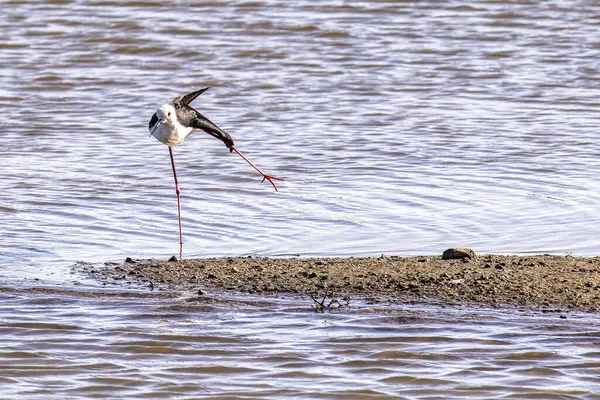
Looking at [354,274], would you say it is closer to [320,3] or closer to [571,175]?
[571,175]

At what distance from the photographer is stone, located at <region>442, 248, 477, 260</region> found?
7.60 meters

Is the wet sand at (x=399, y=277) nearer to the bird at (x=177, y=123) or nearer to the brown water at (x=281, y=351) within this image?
the brown water at (x=281, y=351)

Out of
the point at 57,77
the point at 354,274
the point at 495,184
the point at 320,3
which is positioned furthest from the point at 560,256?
the point at 320,3

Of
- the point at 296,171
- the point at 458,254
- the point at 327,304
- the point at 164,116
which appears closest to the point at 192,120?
the point at 164,116

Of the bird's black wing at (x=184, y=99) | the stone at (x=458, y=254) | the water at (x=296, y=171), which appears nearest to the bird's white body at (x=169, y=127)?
the bird's black wing at (x=184, y=99)

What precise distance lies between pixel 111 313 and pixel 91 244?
166 centimetres

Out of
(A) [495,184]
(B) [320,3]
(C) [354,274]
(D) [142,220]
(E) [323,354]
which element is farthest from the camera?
(B) [320,3]

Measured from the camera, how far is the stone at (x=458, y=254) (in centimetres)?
760

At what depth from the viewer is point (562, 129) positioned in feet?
39.1

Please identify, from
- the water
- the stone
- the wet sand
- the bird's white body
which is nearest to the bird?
the bird's white body

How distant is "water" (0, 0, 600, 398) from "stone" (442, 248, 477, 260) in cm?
48

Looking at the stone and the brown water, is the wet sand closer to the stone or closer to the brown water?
the stone

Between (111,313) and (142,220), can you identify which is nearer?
(111,313)

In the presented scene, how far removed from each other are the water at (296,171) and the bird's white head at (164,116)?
2.47 feet
